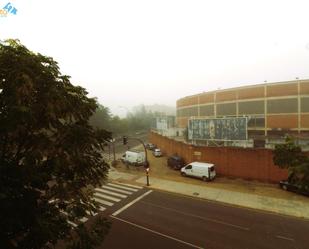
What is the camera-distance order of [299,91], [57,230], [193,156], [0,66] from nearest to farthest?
[0,66] < [57,230] < [193,156] < [299,91]

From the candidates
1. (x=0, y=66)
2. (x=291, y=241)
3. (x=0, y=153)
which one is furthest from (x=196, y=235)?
(x=0, y=66)

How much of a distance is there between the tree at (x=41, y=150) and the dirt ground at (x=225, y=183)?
822 inches

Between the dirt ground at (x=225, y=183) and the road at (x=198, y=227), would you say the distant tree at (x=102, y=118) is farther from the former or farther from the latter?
the road at (x=198, y=227)

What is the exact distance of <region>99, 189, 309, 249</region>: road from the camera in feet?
49.2

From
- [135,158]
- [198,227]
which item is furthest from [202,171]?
[198,227]

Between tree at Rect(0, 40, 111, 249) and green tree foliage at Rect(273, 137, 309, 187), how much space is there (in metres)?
11.0

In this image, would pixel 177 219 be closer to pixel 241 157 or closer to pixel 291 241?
pixel 291 241

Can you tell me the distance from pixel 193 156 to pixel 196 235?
1727cm

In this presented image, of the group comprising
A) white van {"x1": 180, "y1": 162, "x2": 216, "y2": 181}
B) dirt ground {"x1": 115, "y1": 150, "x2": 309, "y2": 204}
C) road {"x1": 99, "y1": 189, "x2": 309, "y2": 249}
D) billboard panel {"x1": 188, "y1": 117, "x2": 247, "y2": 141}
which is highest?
billboard panel {"x1": 188, "y1": 117, "x2": 247, "y2": 141}

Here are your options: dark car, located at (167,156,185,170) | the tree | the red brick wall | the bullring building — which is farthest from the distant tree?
the tree

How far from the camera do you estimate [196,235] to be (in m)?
15.9

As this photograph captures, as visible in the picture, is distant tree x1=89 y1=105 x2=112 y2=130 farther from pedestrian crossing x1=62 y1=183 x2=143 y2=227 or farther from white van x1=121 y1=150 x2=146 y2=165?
pedestrian crossing x1=62 y1=183 x2=143 y2=227

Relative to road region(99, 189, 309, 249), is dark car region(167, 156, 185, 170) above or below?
above

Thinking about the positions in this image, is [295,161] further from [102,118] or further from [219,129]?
[102,118]
